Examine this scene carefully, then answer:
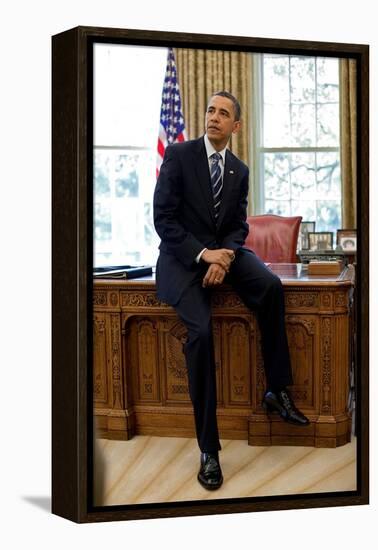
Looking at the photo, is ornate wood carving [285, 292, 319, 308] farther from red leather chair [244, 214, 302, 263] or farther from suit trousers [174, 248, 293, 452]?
red leather chair [244, 214, 302, 263]

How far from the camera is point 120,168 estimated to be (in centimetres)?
490

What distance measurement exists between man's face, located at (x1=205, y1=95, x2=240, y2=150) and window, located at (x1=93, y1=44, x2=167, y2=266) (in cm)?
32

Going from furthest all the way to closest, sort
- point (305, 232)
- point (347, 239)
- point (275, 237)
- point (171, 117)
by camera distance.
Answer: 1. point (275, 237)
2. point (305, 232)
3. point (171, 117)
4. point (347, 239)

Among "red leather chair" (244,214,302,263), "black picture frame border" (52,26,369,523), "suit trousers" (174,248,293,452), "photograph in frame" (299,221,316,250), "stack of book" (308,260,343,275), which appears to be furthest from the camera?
"red leather chair" (244,214,302,263)

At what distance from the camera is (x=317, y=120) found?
5.23 m

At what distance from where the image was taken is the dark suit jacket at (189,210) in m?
4.82

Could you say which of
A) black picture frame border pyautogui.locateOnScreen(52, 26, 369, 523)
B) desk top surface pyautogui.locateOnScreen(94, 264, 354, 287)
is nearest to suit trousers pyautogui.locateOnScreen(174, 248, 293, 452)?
desk top surface pyautogui.locateOnScreen(94, 264, 354, 287)

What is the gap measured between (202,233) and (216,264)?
0.50 feet

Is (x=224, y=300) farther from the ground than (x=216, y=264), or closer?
closer

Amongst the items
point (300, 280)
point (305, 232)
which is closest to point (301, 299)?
point (300, 280)

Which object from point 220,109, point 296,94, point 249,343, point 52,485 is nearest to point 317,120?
point 296,94

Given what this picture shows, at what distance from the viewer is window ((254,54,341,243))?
5.07 metres

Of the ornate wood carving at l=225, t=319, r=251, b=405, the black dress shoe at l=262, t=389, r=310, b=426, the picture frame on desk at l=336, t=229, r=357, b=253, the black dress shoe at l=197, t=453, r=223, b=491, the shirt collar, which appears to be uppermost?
the shirt collar

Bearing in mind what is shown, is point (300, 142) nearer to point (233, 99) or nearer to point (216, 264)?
point (233, 99)
